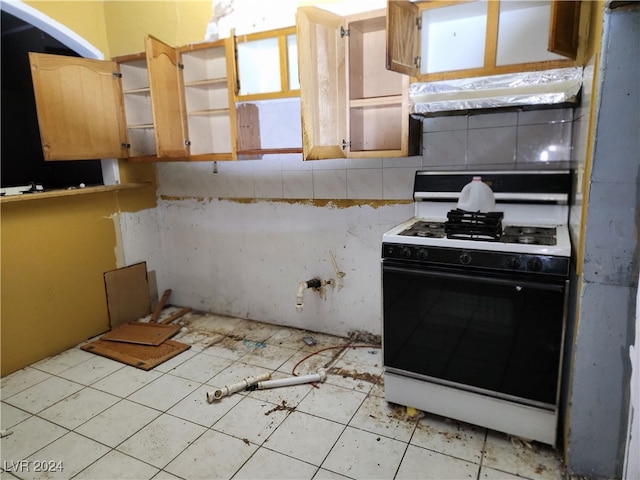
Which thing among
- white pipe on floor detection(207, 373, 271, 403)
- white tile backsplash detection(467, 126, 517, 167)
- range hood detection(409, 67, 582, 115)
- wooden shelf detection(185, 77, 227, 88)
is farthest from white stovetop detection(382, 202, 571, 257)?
wooden shelf detection(185, 77, 227, 88)

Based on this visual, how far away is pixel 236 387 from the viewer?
2359mm

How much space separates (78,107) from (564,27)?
113 inches

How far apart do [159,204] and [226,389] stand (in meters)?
1.91

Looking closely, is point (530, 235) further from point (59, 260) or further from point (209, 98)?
point (59, 260)

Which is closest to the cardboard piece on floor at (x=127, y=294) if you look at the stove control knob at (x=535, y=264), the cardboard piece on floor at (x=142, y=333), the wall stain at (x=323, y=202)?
the cardboard piece on floor at (x=142, y=333)

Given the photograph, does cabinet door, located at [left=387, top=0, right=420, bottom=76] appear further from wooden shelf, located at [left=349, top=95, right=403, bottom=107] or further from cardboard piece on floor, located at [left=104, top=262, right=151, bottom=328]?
cardboard piece on floor, located at [left=104, top=262, right=151, bottom=328]

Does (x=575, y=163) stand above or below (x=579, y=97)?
below

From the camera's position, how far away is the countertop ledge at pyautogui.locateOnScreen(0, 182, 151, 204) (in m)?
2.47

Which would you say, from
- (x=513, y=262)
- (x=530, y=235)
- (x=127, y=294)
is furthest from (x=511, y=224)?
(x=127, y=294)

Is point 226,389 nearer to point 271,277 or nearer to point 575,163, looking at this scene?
point 271,277

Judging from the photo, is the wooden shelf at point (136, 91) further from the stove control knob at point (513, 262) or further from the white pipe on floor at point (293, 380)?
the stove control knob at point (513, 262)

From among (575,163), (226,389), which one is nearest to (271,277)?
(226,389)

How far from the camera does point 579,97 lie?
187 cm

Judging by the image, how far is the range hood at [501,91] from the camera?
5.90 feet
